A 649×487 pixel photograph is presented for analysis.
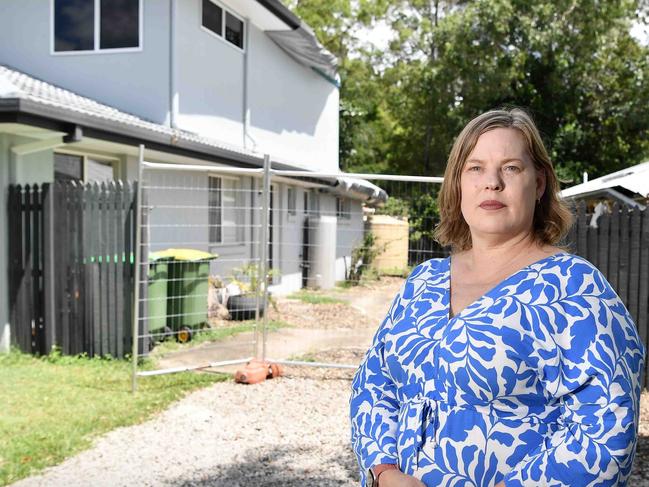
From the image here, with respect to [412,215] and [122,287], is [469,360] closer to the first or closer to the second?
[412,215]

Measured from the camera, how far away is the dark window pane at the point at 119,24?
1116 centimetres

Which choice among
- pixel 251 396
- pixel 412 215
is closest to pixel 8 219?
pixel 251 396

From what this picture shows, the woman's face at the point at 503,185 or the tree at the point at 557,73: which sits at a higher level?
the tree at the point at 557,73

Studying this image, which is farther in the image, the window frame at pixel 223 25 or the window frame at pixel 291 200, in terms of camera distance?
the window frame at pixel 291 200

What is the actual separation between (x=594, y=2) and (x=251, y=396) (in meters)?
20.9

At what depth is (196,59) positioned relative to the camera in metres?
11.8

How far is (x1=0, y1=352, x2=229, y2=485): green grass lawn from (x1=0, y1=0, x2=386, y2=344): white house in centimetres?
114

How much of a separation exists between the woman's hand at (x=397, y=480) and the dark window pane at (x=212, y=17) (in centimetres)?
1154

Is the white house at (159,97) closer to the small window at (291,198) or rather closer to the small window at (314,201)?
the small window at (291,198)

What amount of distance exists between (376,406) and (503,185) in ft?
2.47

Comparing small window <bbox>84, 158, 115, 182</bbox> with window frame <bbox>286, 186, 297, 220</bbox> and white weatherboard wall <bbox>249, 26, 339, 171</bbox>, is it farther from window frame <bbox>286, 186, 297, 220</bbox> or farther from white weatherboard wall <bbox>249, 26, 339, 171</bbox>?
window frame <bbox>286, 186, 297, 220</bbox>

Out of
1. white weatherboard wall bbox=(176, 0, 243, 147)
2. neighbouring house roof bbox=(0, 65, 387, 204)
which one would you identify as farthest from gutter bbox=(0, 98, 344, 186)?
white weatherboard wall bbox=(176, 0, 243, 147)

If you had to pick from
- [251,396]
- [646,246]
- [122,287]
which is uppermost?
[646,246]

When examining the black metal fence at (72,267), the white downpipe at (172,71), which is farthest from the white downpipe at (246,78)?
the black metal fence at (72,267)
